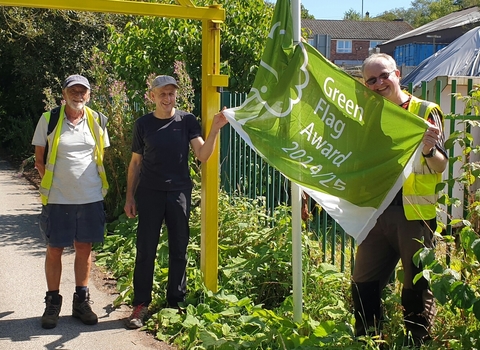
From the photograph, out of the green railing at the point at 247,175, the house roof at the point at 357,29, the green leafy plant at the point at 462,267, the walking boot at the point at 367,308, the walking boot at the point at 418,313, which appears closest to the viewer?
the green leafy plant at the point at 462,267

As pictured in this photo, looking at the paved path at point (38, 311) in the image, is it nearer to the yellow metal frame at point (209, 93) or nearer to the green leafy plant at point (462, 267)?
the yellow metal frame at point (209, 93)

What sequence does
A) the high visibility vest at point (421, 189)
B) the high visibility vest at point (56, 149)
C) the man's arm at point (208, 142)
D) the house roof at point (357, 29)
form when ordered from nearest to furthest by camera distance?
1. the high visibility vest at point (421, 189)
2. the man's arm at point (208, 142)
3. the high visibility vest at point (56, 149)
4. the house roof at point (357, 29)

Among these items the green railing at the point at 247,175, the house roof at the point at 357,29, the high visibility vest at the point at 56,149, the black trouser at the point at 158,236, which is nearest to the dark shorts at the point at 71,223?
the high visibility vest at the point at 56,149

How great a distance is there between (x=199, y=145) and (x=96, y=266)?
8.48 feet

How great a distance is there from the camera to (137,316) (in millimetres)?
5312

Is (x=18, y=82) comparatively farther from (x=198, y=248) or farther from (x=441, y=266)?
(x=441, y=266)

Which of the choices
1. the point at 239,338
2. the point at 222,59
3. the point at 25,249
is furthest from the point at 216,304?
the point at 222,59

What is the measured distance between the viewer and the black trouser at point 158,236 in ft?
17.3

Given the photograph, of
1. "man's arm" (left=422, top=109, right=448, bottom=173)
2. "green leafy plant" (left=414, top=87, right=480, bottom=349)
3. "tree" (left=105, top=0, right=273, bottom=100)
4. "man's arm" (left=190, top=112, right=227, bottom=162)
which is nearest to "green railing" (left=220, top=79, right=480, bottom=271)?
"tree" (left=105, top=0, right=273, bottom=100)

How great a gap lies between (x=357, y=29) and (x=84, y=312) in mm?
93671

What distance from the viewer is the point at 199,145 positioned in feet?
17.3

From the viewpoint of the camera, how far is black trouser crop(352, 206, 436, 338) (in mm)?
3996

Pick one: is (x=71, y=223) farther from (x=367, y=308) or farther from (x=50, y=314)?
(x=367, y=308)

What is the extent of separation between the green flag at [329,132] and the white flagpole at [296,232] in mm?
52
